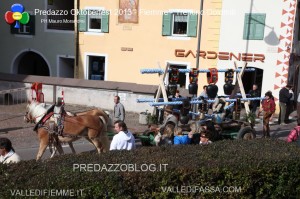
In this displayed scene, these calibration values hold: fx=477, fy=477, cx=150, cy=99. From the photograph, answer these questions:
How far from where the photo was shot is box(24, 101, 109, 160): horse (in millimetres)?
11375

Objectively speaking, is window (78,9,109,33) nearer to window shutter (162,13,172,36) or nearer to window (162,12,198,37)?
window shutter (162,13,172,36)

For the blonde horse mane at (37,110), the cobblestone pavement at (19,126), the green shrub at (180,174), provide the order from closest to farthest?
the green shrub at (180,174), the blonde horse mane at (37,110), the cobblestone pavement at (19,126)

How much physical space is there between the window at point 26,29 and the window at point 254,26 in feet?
39.5

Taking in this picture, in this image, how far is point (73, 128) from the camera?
11.7 meters

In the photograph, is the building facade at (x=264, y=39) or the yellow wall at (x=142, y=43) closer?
the building facade at (x=264, y=39)

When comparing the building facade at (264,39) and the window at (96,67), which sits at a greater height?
the building facade at (264,39)

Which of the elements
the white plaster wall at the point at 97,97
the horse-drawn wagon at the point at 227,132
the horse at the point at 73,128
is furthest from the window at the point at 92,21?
the horse at the point at 73,128

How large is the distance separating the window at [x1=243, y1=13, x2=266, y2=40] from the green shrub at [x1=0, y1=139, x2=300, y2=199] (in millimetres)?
13301

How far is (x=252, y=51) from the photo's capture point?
21688 millimetres

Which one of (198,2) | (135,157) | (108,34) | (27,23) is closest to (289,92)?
(198,2)

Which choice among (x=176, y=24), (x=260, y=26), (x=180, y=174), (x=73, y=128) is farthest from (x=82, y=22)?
(x=180, y=174)

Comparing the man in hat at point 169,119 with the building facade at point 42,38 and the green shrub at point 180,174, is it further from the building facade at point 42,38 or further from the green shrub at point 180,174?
the building facade at point 42,38

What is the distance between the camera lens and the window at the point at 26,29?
26666 millimetres

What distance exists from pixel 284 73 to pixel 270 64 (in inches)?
28.7
